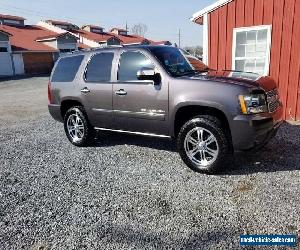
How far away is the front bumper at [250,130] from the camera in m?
4.29

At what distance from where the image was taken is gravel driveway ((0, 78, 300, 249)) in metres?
3.28

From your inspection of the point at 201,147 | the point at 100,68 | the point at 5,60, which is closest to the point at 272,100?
the point at 201,147

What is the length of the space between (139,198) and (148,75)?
1995 millimetres

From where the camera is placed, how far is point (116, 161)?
219 inches

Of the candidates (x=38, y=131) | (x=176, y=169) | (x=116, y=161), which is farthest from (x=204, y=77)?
(x=38, y=131)

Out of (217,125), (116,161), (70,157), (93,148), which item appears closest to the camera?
(217,125)

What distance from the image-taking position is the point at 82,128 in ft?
21.1

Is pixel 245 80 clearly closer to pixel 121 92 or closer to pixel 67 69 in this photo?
pixel 121 92

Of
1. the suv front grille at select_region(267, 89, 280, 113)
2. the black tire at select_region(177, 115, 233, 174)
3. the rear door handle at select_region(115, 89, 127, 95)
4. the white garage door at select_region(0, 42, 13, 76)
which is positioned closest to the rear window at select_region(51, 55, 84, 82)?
the rear door handle at select_region(115, 89, 127, 95)

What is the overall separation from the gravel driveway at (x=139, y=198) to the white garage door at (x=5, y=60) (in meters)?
29.3

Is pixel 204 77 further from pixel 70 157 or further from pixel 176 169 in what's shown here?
pixel 70 157

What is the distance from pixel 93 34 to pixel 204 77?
50.3 metres

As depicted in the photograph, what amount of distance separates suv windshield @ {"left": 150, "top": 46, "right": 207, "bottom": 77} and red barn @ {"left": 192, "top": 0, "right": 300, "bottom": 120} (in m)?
3.37

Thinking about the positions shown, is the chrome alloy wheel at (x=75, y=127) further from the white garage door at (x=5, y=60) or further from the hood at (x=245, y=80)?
the white garage door at (x=5, y=60)
